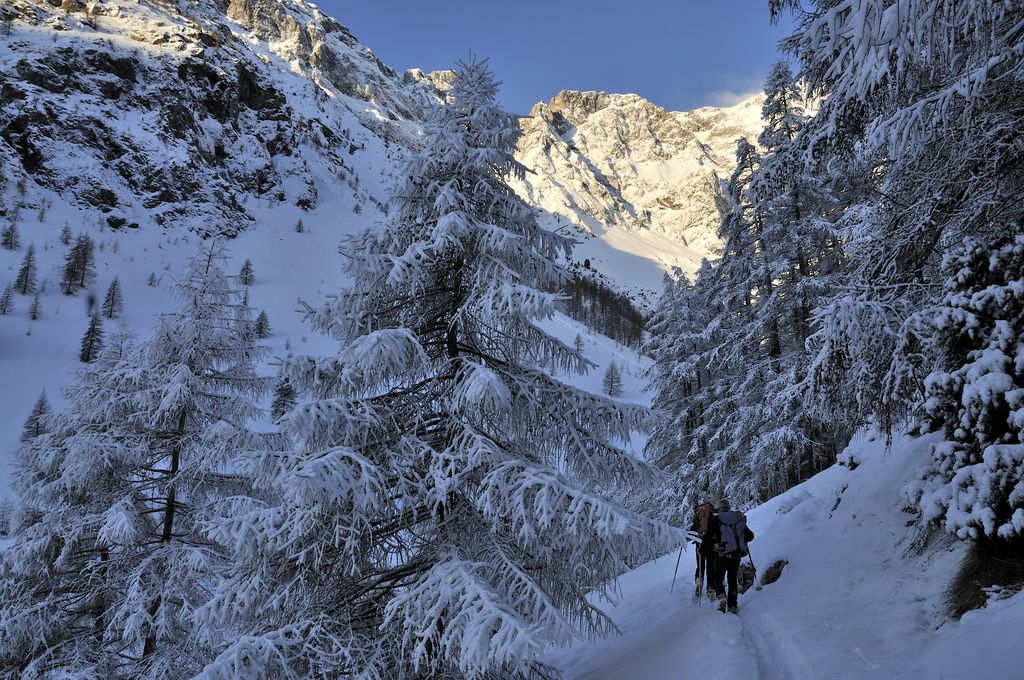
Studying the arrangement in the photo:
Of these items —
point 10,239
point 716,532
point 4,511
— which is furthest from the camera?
point 10,239

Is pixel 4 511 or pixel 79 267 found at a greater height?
pixel 79 267

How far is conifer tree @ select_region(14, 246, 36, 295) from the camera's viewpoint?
68125 mm

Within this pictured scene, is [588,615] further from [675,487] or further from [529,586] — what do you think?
[675,487]

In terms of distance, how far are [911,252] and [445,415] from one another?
19.2 feet

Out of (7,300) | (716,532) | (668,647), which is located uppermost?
(716,532)

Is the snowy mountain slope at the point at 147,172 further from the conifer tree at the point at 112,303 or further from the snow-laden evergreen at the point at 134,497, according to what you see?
the snow-laden evergreen at the point at 134,497

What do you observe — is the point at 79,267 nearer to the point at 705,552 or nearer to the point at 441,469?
the point at 441,469

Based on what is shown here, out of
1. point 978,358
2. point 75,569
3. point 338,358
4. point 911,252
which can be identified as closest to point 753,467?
point 911,252

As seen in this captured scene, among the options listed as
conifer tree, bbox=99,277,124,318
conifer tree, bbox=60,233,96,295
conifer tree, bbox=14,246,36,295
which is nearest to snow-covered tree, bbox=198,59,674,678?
conifer tree, bbox=99,277,124,318

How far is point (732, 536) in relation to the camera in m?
7.65

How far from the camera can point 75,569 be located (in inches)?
378

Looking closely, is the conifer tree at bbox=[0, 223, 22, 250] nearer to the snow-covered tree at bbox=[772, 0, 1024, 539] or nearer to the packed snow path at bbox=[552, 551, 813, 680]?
the packed snow path at bbox=[552, 551, 813, 680]

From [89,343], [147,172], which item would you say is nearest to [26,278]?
[89,343]

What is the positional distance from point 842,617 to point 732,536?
→ 1615 millimetres
